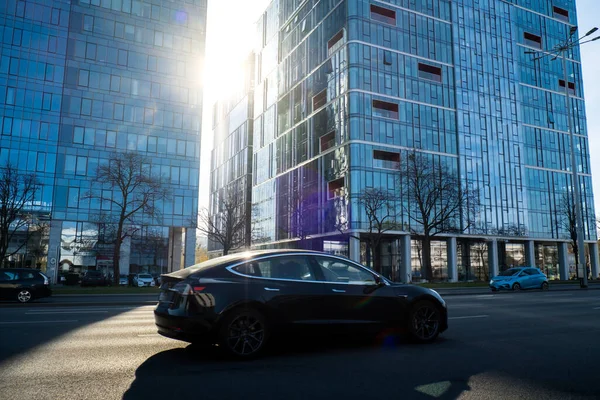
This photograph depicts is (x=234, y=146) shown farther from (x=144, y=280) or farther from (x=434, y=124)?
(x=144, y=280)

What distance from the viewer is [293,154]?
6456cm

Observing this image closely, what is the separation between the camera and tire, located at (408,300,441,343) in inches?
298

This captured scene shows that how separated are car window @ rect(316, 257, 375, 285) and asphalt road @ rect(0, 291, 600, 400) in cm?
101

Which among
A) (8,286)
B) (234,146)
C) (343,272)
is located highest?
(234,146)

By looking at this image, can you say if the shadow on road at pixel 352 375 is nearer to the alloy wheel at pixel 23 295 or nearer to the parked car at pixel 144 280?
the alloy wheel at pixel 23 295

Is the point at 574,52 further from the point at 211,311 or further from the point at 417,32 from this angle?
the point at 211,311

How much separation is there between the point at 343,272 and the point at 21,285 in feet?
52.9

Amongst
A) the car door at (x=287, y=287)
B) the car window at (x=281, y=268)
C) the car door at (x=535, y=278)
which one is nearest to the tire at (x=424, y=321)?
the car door at (x=287, y=287)

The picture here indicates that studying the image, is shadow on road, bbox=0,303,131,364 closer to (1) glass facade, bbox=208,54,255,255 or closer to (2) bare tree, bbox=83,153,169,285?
(2) bare tree, bbox=83,153,169,285

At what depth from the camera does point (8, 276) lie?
18.5m

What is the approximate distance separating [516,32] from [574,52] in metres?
12.9

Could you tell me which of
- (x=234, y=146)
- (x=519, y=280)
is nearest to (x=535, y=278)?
(x=519, y=280)

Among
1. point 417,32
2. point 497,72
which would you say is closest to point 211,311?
point 417,32

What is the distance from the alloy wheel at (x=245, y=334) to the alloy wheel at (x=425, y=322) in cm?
265
